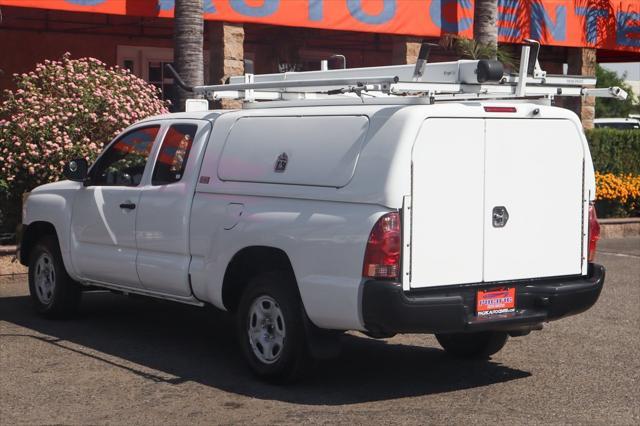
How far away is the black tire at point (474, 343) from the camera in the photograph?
8.87 m

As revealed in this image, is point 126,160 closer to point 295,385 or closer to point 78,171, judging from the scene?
point 78,171

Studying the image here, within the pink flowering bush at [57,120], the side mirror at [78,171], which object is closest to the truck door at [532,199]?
the side mirror at [78,171]

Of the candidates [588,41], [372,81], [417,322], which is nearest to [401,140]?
[372,81]

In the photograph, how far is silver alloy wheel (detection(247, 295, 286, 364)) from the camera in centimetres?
788

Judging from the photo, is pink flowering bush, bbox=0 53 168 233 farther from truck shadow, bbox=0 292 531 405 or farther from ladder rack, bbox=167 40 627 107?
ladder rack, bbox=167 40 627 107

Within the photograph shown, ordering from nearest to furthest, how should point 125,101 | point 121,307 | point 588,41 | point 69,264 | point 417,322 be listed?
point 417,322
point 69,264
point 121,307
point 125,101
point 588,41

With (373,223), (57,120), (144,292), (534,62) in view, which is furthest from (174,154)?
(57,120)

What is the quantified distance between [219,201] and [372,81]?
1597 millimetres

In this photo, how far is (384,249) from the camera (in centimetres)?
711

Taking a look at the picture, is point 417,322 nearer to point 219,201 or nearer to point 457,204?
point 457,204

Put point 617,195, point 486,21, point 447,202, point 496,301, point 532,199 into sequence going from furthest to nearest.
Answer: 1. point 617,195
2. point 486,21
3. point 532,199
4. point 496,301
5. point 447,202

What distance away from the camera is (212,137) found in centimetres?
868

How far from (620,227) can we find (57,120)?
10.6 m

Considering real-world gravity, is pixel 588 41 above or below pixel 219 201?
above
